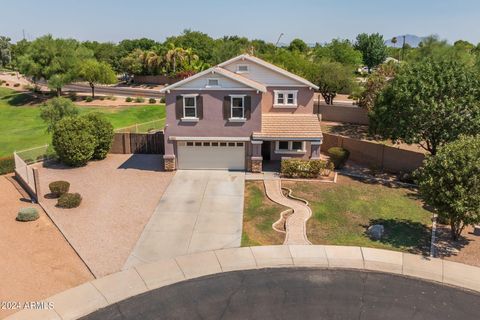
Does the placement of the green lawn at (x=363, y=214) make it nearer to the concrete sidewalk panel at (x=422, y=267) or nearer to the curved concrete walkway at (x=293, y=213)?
the curved concrete walkway at (x=293, y=213)

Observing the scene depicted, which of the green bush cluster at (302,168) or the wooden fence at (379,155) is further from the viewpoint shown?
the wooden fence at (379,155)

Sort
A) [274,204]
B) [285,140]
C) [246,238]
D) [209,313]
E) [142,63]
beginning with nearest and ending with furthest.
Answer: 1. [209,313]
2. [246,238]
3. [274,204]
4. [285,140]
5. [142,63]

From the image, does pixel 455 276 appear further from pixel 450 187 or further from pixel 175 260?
pixel 175 260

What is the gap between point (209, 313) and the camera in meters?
15.0

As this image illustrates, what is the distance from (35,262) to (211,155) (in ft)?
47.3

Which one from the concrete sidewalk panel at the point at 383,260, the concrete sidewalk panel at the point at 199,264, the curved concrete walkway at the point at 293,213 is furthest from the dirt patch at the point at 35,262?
the concrete sidewalk panel at the point at 383,260

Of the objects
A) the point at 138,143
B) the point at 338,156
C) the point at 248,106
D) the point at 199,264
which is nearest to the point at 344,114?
the point at 338,156

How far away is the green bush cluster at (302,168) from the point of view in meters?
28.5

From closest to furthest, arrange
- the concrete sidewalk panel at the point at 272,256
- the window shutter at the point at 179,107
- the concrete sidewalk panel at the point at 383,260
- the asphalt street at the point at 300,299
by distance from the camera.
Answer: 1. the asphalt street at the point at 300,299
2. the concrete sidewalk panel at the point at 383,260
3. the concrete sidewalk panel at the point at 272,256
4. the window shutter at the point at 179,107

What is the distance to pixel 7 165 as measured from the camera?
29.8m

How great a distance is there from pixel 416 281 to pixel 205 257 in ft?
28.5

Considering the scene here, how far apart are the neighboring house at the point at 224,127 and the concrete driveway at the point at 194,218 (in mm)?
1290

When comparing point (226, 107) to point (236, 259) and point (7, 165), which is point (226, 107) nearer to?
point (236, 259)

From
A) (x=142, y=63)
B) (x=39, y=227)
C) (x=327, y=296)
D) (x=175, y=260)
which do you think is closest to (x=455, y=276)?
(x=327, y=296)
